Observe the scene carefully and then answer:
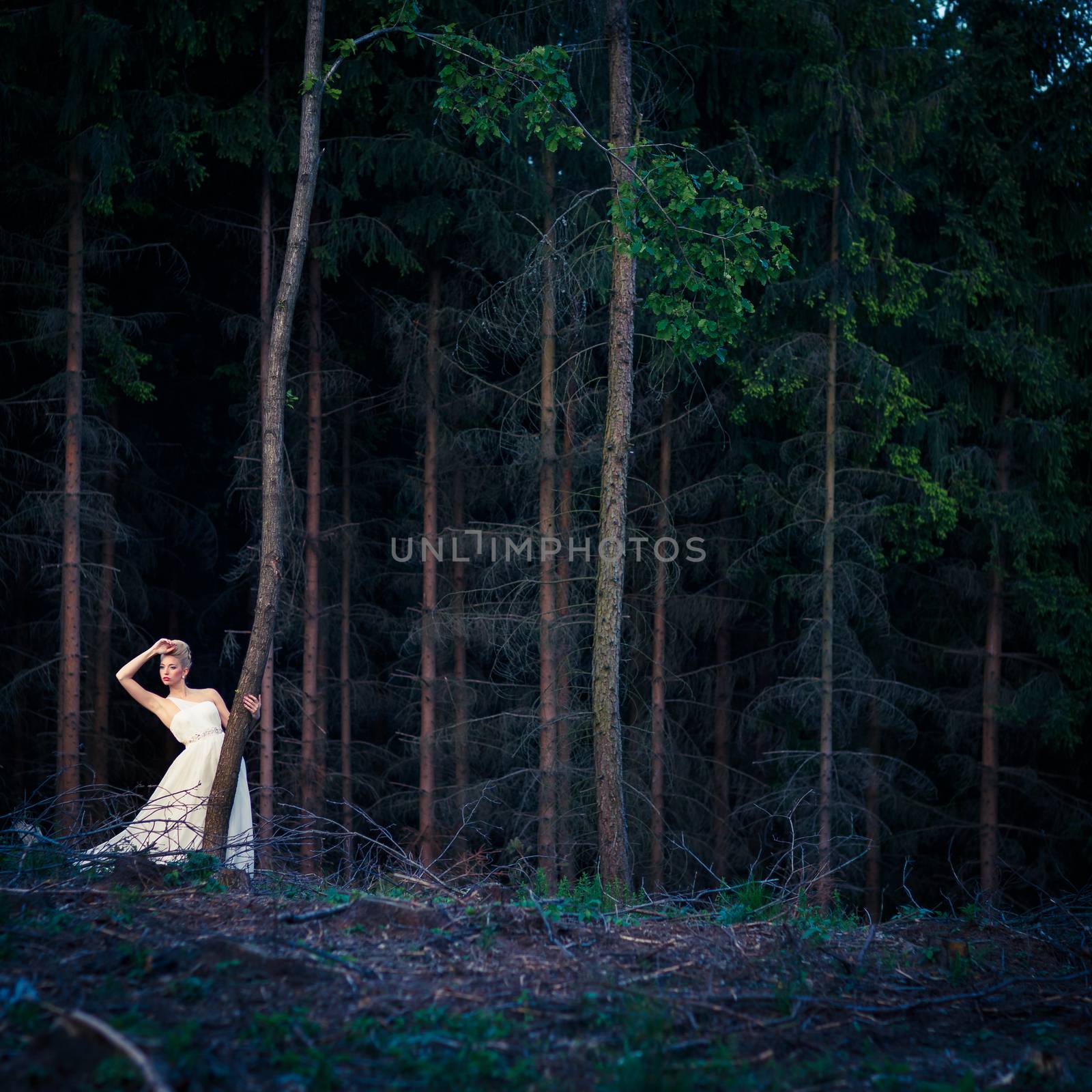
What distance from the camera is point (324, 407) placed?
1755 centimetres

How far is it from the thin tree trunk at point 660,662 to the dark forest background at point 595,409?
0.25 ft

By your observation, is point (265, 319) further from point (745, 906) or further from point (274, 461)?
point (745, 906)

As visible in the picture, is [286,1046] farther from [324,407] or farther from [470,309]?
[324,407]

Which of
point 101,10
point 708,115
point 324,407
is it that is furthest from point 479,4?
point 324,407

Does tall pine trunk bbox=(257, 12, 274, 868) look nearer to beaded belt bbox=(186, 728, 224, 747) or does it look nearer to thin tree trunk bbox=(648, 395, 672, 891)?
beaded belt bbox=(186, 728, 224, 747)

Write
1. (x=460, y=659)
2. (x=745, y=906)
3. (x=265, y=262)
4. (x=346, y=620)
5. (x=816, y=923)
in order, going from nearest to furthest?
(x=745, y=906), (x=816, y=923), (x=265, y=262), (x=460, y=659), (x=346, y=620)

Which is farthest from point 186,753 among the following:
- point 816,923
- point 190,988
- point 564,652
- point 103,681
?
point 103,681

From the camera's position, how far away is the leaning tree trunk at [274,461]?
8555 millimetres

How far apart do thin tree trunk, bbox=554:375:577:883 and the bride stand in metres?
5.37

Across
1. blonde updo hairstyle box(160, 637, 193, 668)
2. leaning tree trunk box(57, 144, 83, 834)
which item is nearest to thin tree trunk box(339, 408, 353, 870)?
leaning tree trunk box(57, 144, 83, 834)

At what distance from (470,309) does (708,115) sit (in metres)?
4.65

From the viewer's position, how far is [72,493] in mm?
12633

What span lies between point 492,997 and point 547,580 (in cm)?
987

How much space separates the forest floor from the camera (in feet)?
12.7
